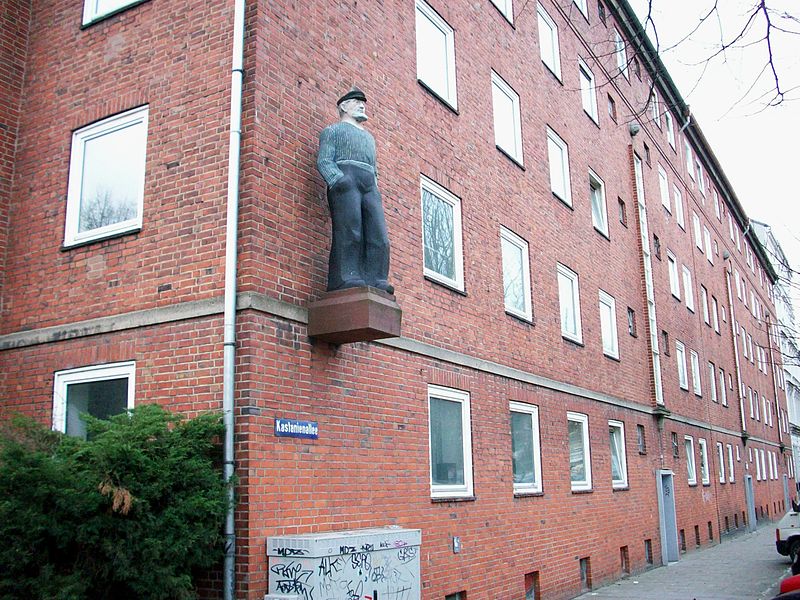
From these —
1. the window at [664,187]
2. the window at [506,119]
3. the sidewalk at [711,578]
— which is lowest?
the sidewalk at [711,578]

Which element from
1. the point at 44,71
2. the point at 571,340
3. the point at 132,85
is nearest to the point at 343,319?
the point at 132,85

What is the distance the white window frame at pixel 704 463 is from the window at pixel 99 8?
2209 centimetres

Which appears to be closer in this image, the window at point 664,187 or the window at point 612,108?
the window at point 612,108

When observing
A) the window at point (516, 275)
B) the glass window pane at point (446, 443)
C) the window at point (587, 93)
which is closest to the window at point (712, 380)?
the window at point (587, 93)

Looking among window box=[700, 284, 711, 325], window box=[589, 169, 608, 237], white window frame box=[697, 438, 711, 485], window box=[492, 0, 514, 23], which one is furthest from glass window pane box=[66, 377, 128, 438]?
window box=[700, 284, 711, 325]

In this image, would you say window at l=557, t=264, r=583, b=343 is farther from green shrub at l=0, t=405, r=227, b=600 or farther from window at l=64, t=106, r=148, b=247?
green shrub at l=0, t=405, r=227, b=600

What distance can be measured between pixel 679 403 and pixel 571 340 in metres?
9.75

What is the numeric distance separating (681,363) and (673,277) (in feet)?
8.93

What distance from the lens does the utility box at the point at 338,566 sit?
7.48m

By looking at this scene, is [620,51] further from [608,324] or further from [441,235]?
[608,324]

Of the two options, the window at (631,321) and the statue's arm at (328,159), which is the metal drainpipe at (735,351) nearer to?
the window at (631,321)

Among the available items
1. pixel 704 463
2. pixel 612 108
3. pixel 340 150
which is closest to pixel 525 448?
pixel 340 150

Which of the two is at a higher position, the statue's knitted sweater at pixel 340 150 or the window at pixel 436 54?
the window at pixel 436 54

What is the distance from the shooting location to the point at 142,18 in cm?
995
